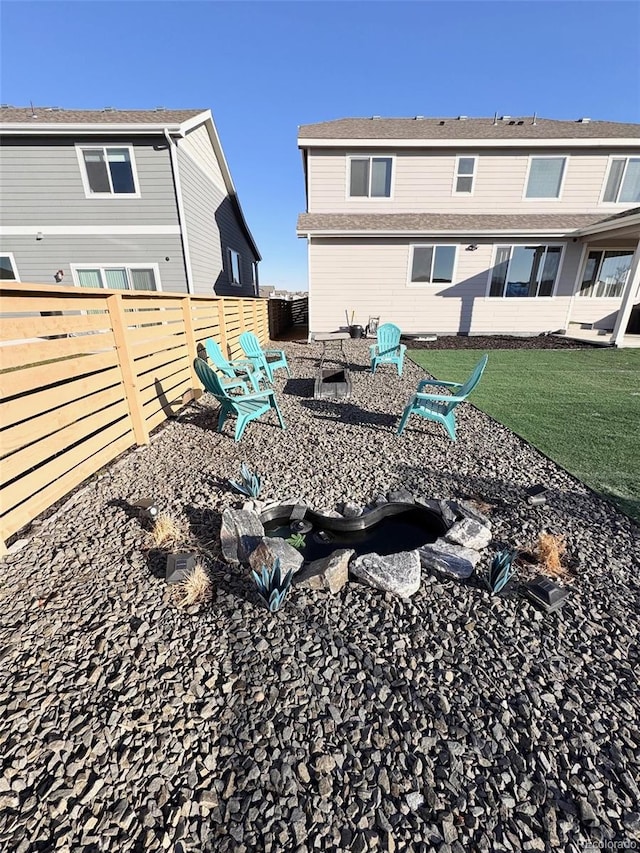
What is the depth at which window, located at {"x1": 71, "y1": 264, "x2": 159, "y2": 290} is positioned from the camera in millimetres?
9953

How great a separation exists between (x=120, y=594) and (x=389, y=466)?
2628 millimetres

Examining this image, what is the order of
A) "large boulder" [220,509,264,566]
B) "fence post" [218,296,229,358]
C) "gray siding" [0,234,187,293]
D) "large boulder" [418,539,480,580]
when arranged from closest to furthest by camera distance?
"large boulder" [418,539,480,580] < "large boulder" [220,509,264,566] < "fence post" [218,296,229,358] < "gray siding" [0,234,187,293]

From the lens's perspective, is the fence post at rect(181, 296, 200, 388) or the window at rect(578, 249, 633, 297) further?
the window at rect(578, 249, 633, 297)

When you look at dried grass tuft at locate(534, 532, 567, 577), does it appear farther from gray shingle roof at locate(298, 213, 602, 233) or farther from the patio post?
gray shingle roof at locate(298, 213, 602, 233)

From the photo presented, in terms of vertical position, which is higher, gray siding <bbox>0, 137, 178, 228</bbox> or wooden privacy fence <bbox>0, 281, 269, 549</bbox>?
gray siding <bbox>0, 137, 178, 228</bbox>

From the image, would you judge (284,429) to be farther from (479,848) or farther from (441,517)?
(479,848)

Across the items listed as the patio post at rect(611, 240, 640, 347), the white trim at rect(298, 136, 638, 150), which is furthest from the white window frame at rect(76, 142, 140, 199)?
the patio post at rect(611, 240, 640, 347)

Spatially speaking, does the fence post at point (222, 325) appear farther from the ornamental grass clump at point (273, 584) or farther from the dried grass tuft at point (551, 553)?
the dried grass tuft at point (551, 553)

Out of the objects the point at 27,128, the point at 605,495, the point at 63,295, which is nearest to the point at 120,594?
the point at 63,295

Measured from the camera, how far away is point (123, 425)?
4.02 metres

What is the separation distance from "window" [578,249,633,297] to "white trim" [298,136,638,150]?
10.1 feet

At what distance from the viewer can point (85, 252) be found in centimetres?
983

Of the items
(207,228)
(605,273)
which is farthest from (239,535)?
(605,273)

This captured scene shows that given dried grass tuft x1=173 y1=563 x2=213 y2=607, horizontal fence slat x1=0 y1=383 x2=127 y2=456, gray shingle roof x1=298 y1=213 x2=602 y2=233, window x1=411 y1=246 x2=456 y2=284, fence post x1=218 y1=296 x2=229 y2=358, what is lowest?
dried grass tuft x1=173 y1=563 x2=213 y2=607
